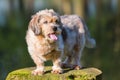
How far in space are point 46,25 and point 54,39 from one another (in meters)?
0.26

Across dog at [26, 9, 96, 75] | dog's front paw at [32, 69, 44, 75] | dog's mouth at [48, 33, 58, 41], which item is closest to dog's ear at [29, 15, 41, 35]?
dog at [26, 9, 96, 75]

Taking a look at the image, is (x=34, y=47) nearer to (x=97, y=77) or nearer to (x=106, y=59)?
(x=97, y=77)

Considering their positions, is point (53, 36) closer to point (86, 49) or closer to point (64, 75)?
point (64, 75)

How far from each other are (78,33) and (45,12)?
1563mm

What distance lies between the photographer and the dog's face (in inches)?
423

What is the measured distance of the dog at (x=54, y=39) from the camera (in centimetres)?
1088

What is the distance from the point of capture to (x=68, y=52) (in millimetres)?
12305

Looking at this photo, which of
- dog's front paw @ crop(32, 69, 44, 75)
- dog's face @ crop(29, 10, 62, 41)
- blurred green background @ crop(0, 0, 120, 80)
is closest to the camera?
dog's face @ crop(29, 10, 62, 41)

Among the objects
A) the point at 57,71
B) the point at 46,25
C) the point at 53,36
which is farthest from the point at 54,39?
the point at 57,71

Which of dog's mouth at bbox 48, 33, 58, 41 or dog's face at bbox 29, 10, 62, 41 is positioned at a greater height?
dog's face at bbox 29, 10, 62, 41

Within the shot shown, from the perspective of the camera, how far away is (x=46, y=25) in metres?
10.8

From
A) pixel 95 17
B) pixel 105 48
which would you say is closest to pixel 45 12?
pixel 105 48

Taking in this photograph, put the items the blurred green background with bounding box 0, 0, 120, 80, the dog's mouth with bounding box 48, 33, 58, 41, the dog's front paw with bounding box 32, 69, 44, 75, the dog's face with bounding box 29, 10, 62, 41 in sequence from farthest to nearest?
1. the blurred green background with bounding box 0, 0, 120, 80
2. the dog's front paw with bounding box 32, 69, 44, 75
3. the dog's mouth with bounding box 48, 33, 58, 41
4. the dog's face with bounding box 29, 10, 62, 41

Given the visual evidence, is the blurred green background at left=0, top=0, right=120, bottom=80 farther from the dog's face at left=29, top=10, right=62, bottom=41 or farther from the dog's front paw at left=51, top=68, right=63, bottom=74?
the dog's face at left=29, top=10, right=62, bottom=41
